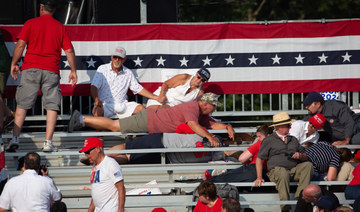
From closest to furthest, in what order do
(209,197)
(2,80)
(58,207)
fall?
(58,207), (209,197), (2,80)

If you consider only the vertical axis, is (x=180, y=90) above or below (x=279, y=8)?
below

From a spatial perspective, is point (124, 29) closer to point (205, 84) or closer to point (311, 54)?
point (205, 84)

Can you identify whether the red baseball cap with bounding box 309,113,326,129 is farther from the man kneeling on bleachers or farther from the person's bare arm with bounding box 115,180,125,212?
the person's bare arm with bounding box 115,180,125,212

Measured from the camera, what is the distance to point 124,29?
35.6 ft

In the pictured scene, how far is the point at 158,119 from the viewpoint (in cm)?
987

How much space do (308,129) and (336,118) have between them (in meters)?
0.56

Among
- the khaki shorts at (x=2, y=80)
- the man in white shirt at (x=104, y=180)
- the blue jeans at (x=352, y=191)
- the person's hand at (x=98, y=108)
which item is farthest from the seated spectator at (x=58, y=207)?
the blue jeans at (x=352, y=191)

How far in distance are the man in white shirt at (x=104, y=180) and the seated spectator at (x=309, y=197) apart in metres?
2.12

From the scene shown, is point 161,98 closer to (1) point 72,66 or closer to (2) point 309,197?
(1) point 72,66

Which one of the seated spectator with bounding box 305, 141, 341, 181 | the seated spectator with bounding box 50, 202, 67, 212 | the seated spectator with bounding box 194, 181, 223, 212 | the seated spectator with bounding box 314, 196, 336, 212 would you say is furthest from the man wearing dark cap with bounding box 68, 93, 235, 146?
the seated spectator with bounding box 50, 202, 67, 212

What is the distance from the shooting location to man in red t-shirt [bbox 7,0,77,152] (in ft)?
30.6

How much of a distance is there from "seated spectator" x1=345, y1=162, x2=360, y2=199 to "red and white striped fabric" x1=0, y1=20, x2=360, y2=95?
7.94 ft

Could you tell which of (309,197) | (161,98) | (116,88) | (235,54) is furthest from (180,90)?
(309,197)

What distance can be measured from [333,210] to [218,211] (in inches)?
48.4
